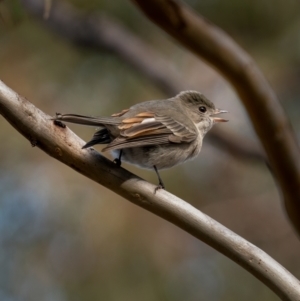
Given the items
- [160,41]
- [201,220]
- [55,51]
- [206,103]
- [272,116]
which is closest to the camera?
[201,220]

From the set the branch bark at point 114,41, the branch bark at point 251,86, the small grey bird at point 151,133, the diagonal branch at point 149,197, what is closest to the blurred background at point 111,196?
the branch bark at point 114,41

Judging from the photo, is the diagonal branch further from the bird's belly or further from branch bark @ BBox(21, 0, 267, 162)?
branch bark @ BBox(21, 0, 267, 162)

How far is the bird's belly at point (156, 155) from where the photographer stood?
251cm

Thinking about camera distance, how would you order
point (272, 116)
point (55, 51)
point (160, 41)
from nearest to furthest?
point (272, 116)
point (55, 51)
point (160, 41)

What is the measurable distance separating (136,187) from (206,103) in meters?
1.42

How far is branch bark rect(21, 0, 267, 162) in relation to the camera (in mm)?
4070

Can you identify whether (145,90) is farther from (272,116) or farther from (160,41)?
(272,116)

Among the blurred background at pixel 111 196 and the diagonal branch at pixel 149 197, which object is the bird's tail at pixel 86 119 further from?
the blurred background at pixel 111 196

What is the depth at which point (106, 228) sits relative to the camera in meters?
4.52

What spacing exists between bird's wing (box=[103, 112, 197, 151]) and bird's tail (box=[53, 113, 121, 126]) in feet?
0.17

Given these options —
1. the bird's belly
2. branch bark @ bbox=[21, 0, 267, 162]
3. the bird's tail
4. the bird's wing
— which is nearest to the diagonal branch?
the bird's tail

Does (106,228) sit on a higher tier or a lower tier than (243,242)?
higher

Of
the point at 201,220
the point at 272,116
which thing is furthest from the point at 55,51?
the point at 201,220

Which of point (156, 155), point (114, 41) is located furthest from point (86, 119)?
point (114, 41)
